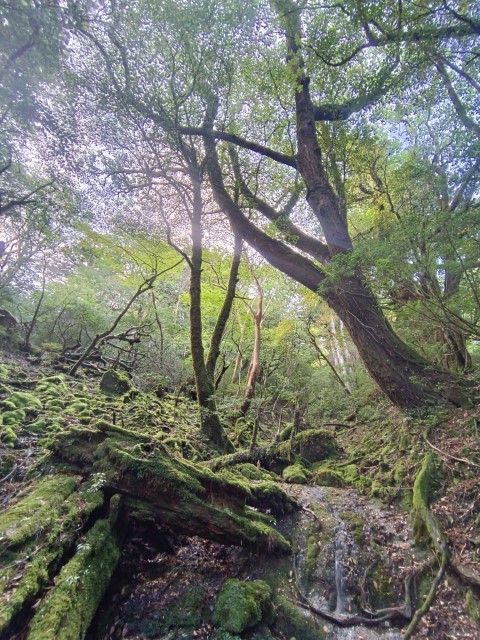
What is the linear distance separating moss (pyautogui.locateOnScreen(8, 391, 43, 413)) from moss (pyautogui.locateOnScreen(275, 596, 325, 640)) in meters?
5.84

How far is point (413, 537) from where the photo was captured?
4465 mm

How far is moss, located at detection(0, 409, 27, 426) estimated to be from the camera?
5.68 m

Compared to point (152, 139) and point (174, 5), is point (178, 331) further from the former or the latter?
point (174, 5)

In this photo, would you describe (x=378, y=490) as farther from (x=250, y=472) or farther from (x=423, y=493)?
(x=250, y=472)

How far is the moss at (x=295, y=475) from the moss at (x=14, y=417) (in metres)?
6.00

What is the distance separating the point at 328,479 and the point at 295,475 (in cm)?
79

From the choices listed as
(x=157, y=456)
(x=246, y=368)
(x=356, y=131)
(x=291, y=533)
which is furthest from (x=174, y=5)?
(x=246, y=368)

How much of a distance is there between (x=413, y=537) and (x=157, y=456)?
407cm

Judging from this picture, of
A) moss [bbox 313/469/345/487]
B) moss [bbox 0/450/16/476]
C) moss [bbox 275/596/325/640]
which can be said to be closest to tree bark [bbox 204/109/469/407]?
moss [bbox 313/469/345/487]

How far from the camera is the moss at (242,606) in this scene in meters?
3.30

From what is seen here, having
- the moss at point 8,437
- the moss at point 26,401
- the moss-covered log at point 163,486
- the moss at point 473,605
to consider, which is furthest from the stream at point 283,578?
the moss at point 26,401

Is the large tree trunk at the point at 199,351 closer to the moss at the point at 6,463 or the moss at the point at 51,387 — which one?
the moss at the point at 6,463

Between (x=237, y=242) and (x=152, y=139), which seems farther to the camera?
(x=237, y=242)

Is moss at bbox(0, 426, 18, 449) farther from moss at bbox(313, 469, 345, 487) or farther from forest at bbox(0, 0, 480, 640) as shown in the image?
moss at bbox(313, 469, 345, 487)
